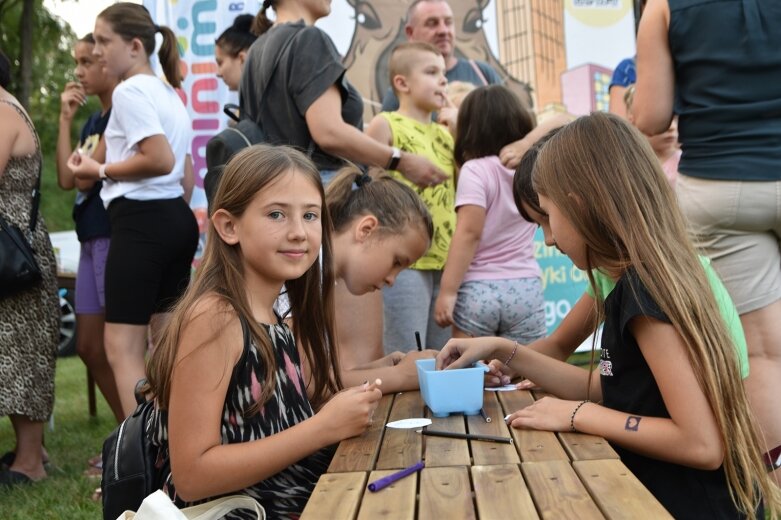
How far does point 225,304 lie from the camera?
204 centimetres

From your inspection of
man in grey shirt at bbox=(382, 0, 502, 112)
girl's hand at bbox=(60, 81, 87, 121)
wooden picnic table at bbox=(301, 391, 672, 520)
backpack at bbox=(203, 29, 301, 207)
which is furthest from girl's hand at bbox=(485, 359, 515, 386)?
girl's hand at bbox=(60, 81, 87, 121)

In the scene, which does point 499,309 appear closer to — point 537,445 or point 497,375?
point 497,375

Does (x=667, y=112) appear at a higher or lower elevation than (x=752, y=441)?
higher

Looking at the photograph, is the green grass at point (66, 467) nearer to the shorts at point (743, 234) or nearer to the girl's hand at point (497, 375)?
the girl's hand at point (497, 375)

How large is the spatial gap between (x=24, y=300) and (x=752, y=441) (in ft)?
10.1

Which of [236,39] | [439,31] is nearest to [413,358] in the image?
[236,39]

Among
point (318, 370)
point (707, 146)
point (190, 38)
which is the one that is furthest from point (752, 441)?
point (190, 38)

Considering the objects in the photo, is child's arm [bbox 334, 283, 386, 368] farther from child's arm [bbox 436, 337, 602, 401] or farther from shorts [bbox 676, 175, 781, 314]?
shorts [bbox 676, 175, 781, 314]

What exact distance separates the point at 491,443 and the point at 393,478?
32 centimetres

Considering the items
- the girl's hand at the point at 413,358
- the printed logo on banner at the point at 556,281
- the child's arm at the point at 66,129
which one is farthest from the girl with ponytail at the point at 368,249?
the printed logo on banner at the point at 556,281

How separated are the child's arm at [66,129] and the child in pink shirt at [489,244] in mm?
2194

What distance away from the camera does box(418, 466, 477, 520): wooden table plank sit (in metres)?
1.39

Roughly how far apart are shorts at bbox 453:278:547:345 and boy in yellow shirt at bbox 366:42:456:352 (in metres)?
0.16

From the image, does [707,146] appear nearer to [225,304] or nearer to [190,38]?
[225,304]
